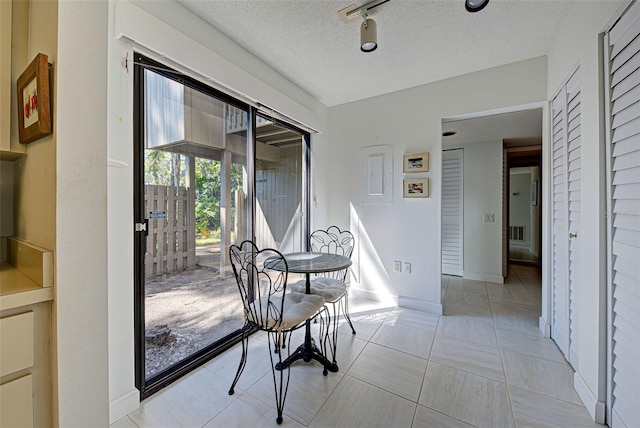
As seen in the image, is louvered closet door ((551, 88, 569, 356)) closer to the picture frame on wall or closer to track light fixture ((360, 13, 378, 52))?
track light fixture ((360, 13, 378, 52))

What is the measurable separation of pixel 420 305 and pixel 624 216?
75.6 inches

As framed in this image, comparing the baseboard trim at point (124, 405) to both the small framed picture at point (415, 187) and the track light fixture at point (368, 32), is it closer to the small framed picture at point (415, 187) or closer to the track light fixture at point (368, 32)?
the track light fixture at point (368, 32)

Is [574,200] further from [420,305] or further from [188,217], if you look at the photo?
[188,217]

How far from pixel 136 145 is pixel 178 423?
156cm

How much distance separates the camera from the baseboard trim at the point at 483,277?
3.73 metres

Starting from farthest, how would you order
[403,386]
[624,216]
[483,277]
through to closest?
1. [483,277]
2. [403,386]
3. [624,216]

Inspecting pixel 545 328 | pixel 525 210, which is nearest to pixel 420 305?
pixel 545 328

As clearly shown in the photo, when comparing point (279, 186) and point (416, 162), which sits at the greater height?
point (416, 162)

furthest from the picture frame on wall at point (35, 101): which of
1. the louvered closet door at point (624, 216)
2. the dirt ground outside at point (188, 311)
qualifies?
the louvered closet door at point (624, 216)

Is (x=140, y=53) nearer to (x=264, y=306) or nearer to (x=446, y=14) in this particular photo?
(x=264, y=306)

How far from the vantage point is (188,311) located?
1.87 metres

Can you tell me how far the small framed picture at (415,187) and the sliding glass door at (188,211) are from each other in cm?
154

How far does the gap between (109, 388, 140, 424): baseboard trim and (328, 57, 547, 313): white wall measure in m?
2.34

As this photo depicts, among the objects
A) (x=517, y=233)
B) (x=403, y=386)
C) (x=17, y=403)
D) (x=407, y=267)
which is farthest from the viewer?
(x=517, y=233)
